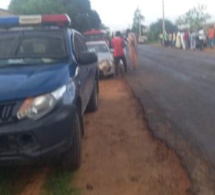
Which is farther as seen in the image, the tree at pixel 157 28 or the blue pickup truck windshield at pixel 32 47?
the tree at pixel 157 28

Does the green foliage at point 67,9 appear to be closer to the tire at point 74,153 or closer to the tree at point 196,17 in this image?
the tree at point 196,17

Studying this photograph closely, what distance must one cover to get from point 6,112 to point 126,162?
181 centimetres

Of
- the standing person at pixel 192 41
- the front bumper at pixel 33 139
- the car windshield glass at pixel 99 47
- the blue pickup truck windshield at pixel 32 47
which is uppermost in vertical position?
the blue pickup truck windshield at pixel 32 47

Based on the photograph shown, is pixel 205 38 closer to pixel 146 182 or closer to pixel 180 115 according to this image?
pixel 180 115

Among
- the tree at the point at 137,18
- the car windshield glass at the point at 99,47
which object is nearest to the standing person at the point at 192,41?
the car windshield glass at the point at 99,47

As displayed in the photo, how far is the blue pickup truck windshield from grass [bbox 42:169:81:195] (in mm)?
1500

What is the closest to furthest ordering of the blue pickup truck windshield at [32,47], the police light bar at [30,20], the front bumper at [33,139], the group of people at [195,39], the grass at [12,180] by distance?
the front bumper at [33,139]
the grass at [12,180]
the blue pickup truck windshield at [32,47]
the police light bar at [30,20]
the group of people at [195,39]

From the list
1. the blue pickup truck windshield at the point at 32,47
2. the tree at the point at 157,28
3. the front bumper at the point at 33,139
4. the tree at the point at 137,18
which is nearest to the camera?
the front bumper at the point at 33,139

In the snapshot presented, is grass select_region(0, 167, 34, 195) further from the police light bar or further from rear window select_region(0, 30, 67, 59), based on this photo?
the police light bar

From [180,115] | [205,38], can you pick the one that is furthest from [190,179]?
[205,38]

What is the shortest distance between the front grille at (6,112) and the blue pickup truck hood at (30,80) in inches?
2.4

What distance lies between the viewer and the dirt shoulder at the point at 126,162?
15.5 ft

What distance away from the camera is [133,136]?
672cm

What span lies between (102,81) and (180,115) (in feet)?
23.3
